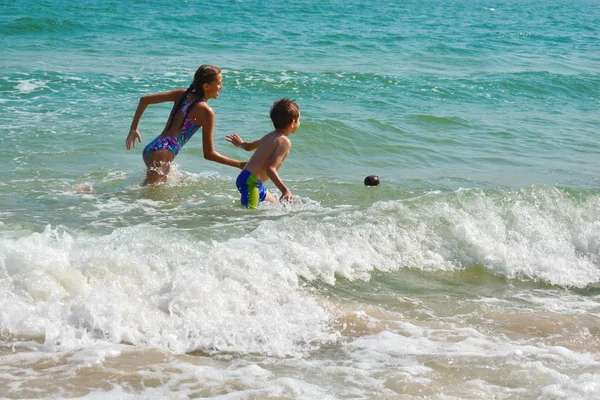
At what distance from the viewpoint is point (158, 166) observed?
27.0ft

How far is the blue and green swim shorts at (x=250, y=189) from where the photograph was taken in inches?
297

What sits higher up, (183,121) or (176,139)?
(183,121)

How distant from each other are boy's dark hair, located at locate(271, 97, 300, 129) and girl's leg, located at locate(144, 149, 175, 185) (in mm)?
1363

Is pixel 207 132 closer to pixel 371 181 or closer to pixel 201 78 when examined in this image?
pixel 201 78

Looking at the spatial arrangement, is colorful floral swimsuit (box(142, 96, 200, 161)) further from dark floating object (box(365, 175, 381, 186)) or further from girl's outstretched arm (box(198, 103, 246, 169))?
dark floating object (box(365, 175, 381, 186))

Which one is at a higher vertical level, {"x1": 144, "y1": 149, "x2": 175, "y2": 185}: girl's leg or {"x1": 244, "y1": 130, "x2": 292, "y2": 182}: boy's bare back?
{"x1": 244, "y1": 130, "x2": 292, "y2": 182}: boy's bare back

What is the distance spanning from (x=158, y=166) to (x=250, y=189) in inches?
47.8

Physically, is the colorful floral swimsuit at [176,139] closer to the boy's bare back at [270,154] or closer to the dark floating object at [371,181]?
the boy's bare back at [270,154]

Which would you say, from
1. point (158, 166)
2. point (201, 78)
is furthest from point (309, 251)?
point (158, 166)

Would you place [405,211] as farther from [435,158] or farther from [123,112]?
[123,112]

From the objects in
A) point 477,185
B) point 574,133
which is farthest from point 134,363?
point 574,133

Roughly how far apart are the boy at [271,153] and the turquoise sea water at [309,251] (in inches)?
9.0

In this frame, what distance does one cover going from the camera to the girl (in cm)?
772

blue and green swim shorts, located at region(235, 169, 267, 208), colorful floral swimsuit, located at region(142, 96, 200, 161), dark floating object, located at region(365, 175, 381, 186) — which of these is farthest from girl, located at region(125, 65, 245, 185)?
dark floating object, located at region(365, 175, 381, 186)
